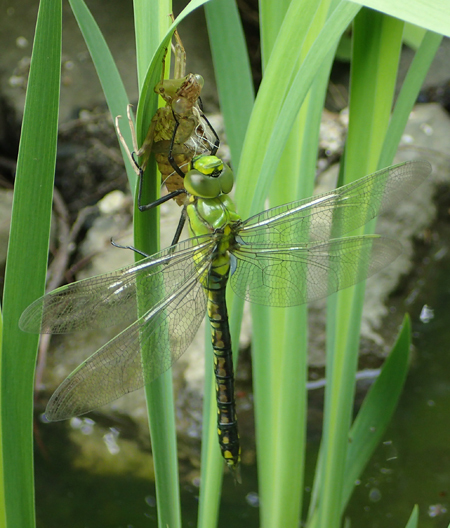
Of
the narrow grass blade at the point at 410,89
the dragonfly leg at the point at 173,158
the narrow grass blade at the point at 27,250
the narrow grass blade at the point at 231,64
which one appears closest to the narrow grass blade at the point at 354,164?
the narrow grass blade at the point at 410,89

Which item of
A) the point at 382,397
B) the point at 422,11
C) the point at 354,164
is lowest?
the point at 382,397

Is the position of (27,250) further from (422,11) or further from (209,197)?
(422,11)

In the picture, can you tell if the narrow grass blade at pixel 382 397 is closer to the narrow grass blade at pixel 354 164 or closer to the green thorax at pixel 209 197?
the narrow grass blade at pixel 354 164

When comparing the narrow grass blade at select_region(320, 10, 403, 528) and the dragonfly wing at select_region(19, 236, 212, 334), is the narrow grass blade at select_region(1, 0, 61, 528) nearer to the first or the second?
the dragonfly wing at select_region(19, 236, 212, 334)

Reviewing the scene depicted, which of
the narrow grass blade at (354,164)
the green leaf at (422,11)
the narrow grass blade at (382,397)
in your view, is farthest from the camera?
the narrow grass blade at (382,397)

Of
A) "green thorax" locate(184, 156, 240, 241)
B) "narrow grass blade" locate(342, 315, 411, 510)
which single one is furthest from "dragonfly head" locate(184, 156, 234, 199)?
"narrow grass blade" locate(342, 315, 411, 510)

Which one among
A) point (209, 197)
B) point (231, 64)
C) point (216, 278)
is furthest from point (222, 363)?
point (231, 64)

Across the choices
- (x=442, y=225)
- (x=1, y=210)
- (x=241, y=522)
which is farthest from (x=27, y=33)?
(x=241, y=522)

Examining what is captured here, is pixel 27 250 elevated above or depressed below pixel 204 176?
below
